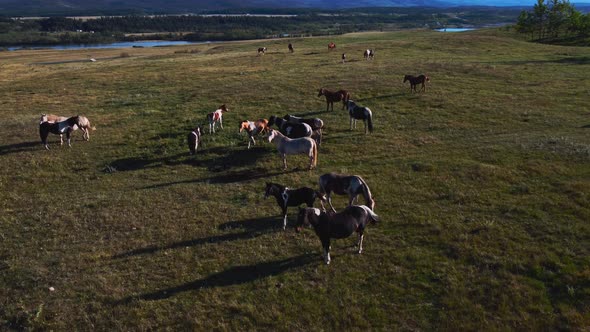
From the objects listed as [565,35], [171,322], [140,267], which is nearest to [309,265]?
[171,322]

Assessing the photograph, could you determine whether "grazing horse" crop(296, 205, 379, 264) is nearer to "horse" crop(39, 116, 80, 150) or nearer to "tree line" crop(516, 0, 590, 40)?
"horse" crop(39, 116, 80, 150)

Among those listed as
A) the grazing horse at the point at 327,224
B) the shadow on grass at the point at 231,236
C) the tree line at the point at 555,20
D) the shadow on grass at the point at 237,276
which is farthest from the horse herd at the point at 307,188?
the tree line at the point at 555,20

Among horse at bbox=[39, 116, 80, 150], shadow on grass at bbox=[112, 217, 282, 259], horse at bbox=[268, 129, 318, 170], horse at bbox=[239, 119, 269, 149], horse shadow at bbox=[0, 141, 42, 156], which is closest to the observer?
shadow on grass at bbox=[112, 217, 282, 259]

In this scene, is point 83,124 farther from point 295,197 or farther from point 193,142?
point 295,197

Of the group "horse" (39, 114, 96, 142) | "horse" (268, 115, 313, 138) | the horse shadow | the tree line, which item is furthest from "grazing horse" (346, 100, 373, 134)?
→ the tree line

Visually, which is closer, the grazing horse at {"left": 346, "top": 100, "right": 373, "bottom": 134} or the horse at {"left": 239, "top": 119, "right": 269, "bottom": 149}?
the horse at {"left": 239, "top": 119, "right": 269, "bottom": 149}

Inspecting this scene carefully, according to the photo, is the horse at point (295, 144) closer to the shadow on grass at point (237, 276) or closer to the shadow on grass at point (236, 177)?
the shadow on grass at point (236, 177)

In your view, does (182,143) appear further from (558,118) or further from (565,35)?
(565,35)
